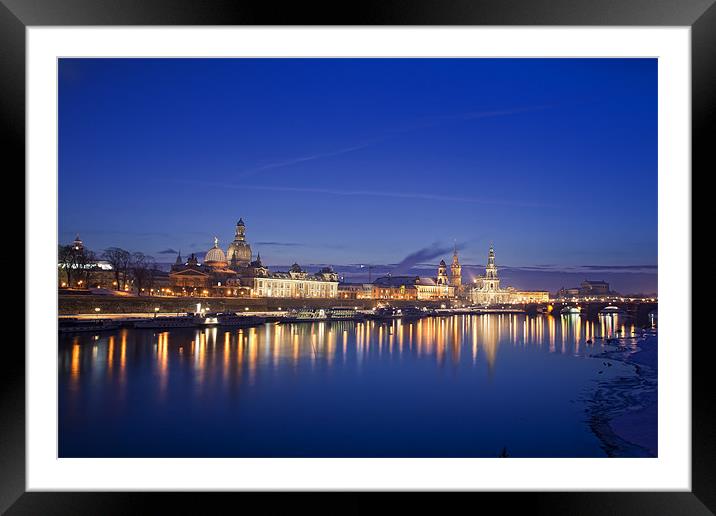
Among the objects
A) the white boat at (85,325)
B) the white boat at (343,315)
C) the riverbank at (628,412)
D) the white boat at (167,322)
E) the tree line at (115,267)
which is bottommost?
the white boat at (343,315)

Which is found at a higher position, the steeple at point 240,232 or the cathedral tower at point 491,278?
the steeple at point 240,232

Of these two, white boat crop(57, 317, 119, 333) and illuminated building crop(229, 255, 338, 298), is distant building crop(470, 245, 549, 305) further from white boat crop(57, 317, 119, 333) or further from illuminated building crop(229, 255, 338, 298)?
white boat crop(57, 317, 119, 333)

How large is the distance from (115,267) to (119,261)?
487mm

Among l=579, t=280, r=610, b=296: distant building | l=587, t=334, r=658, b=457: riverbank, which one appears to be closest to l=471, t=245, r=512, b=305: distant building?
l=579, t=280, r=610, b=296: distant building

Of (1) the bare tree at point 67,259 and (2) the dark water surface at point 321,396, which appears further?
(1) the bare tree at point 67,259

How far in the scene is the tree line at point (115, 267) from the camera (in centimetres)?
1655

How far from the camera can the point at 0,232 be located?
1765mm

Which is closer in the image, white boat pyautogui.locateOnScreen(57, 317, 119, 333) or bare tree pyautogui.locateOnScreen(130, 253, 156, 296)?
white boat pyautogui.locateOnScreen(57, 317, 119, 333)

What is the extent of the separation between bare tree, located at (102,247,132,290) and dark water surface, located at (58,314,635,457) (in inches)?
270

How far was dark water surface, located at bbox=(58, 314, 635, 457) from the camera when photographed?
15.0 ft

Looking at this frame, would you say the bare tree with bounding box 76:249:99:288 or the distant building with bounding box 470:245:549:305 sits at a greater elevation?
the bare tree with bounding box 76:249:99:288
